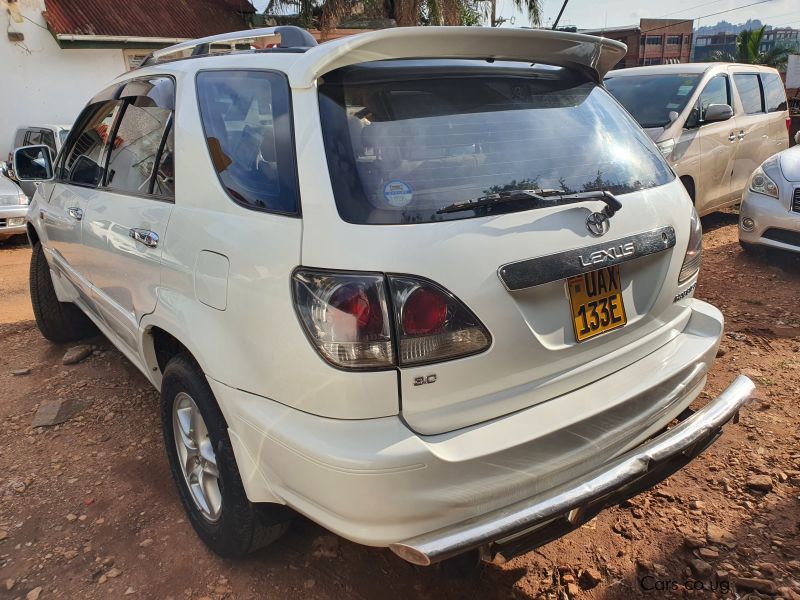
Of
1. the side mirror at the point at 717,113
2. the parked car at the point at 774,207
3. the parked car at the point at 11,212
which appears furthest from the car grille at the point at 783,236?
the parked car at the point at 11,212

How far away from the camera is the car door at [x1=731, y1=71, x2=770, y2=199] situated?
6.85 m

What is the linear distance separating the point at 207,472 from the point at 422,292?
4.12ft

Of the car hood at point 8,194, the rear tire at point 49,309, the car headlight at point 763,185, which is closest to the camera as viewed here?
the rear tire at point 49,309

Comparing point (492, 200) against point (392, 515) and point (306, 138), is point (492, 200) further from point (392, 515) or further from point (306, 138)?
point (392, 515)

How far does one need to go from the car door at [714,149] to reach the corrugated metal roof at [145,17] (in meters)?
→ 13.4

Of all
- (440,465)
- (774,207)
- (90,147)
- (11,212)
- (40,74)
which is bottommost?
(11,212)

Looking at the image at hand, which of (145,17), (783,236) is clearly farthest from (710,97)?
(145,17)

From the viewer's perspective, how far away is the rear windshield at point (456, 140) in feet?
5.67

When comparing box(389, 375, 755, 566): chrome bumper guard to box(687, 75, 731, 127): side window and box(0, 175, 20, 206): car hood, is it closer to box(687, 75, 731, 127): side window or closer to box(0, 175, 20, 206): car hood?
box(687, 75, 731, 127): side window

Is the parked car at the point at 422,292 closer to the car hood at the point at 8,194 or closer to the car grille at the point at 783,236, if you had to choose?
the car grille at the point at 783,236

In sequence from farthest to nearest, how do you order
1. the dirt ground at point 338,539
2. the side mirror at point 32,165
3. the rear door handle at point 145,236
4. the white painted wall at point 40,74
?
the white painted wall at point 40,74, the side mirror at point 32,165, the rear door handle at point 145,236, the dirt ground at point 338,539

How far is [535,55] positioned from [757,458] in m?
2.08

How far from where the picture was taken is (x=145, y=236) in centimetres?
245

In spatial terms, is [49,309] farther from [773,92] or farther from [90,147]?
[773,92]
